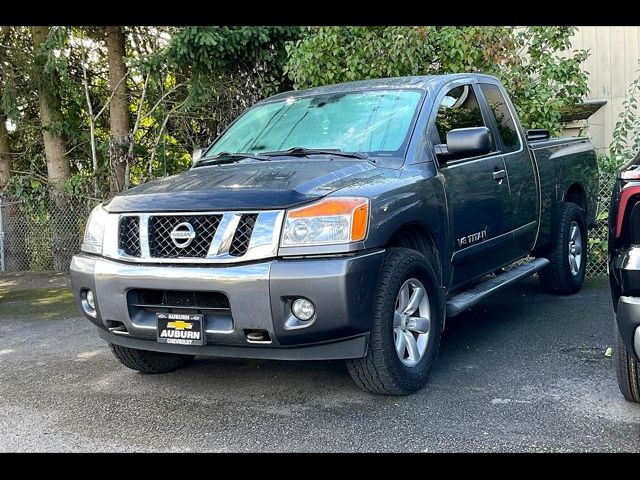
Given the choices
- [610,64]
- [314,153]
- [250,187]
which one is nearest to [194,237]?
[250,187]

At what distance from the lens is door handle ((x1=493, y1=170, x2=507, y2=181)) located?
5.09 meters

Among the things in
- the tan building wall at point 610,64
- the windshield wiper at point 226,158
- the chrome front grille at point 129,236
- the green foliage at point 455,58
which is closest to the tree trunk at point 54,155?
the green foliage at point 455,58

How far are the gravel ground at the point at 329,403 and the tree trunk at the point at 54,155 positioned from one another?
5033mm

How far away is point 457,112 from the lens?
5098 millimetres

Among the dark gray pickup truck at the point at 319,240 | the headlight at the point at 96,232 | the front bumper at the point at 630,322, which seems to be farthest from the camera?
the headlight at the point at 96,232

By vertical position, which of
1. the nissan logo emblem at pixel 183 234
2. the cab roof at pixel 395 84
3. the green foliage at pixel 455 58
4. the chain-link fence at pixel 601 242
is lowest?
the chain-link fence at pixel 601 242

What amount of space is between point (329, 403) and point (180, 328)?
949mm

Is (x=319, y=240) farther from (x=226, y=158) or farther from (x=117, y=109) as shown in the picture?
(x=117, y=109)

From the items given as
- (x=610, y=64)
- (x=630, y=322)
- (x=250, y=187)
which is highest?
(x=610, y=64)

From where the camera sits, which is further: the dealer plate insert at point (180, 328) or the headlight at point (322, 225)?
the dealer plate insert at point (180, 328)

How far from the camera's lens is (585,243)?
6.88m

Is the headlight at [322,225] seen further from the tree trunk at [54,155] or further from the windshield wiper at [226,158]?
the tree trunk at [54,155]

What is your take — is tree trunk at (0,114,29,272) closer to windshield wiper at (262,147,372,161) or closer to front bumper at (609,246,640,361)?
windshield wiper at (262,147,372,161)

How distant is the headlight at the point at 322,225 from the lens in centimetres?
352
